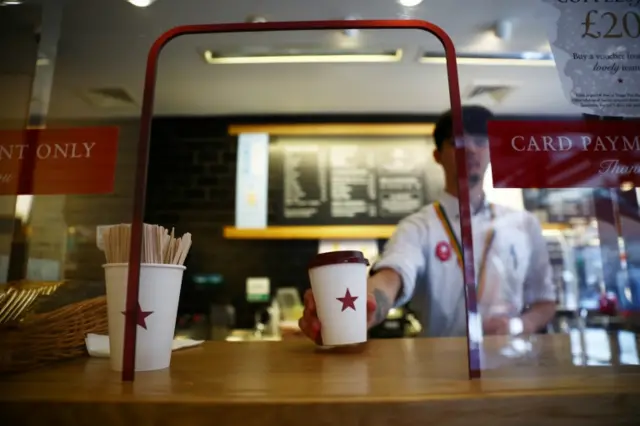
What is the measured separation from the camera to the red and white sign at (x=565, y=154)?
67cm

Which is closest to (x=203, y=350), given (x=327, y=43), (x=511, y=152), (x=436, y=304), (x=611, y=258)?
(x=511, y=152)

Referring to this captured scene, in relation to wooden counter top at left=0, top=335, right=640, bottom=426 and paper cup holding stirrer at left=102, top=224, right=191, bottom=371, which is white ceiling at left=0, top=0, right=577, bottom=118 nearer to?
paper cup holding stirrer at left=102, top=224, right=191, bottom=371

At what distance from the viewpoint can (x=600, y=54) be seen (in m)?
0.72

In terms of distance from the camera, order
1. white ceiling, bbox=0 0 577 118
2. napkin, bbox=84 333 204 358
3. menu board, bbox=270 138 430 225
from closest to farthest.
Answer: napkin, bbox=84 333 204 358 < white ceiling, bbox=0 0 577 118 < menu board, bbox=270 138 430 225

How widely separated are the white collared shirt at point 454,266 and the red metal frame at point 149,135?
0.96 meters

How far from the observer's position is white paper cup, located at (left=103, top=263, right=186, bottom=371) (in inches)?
24.8

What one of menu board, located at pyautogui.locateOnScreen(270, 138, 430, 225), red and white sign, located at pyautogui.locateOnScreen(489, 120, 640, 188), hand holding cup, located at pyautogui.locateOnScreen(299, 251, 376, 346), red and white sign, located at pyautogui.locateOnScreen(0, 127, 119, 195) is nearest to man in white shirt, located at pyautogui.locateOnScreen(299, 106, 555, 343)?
hand holding cup, located at pyautogui.locateOnScreen(299, 251, 376, 346)

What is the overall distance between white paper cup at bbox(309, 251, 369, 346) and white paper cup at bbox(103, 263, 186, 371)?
0.29m

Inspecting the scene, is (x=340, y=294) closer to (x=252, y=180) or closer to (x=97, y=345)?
(x=97, y=345)

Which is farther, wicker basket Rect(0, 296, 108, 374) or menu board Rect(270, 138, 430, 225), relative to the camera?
menu board Rect(270, 138, 430, 225)

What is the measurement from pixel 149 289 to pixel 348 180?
8.43ft

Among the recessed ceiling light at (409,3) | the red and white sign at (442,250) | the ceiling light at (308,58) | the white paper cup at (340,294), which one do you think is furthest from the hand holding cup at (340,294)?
the ceiling light at (308,58)

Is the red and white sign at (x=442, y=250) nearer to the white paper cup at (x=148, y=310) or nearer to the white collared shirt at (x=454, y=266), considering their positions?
the white collared shirt at (x=454, y=266)

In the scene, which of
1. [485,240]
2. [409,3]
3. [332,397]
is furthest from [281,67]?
[332,397]
